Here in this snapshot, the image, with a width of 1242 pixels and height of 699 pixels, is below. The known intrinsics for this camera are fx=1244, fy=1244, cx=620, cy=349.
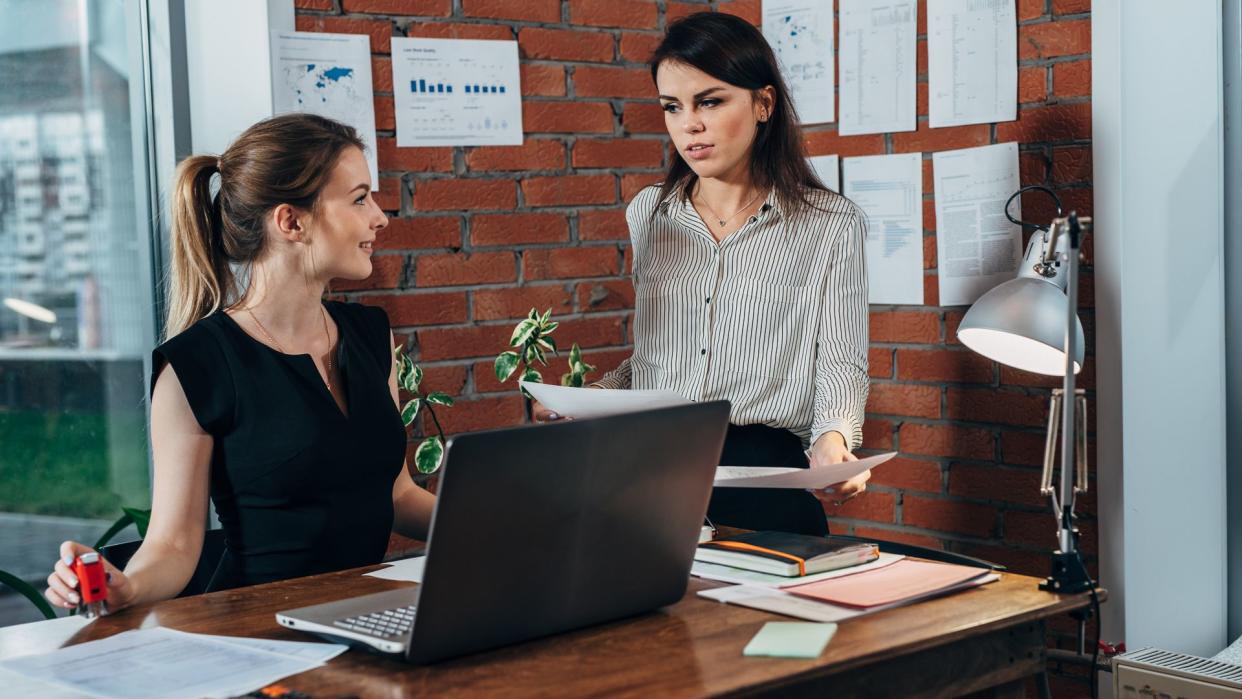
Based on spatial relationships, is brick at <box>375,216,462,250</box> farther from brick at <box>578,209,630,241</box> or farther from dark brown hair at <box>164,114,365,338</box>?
dark brown hair at <box>164,114,365,338</box>

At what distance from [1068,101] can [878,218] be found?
528 mm

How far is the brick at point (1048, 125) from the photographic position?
98.2 inches

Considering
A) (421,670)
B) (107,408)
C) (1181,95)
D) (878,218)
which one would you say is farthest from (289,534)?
(1181,95)

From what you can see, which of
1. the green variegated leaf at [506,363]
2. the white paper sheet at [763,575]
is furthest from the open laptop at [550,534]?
the green variegated leaf at [506,363]

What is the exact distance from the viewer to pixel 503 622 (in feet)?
4.20

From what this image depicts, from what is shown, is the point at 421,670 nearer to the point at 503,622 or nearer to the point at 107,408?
the point at 503,622

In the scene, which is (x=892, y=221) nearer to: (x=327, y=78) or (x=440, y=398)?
(x=440, y=398)

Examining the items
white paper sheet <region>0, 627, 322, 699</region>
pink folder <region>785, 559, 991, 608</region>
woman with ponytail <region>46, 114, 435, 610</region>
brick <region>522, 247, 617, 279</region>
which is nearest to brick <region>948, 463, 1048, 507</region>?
brick <region>522, 247, 617, 279</region>

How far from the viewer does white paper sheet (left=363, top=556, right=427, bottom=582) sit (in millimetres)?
1674

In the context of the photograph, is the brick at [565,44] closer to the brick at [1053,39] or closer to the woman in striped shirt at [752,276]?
the woman in striped shirt at [752,276]

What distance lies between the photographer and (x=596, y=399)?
5.56 ft

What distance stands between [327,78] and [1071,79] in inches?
60.7

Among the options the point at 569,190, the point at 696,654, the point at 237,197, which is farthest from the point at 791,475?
the point at 569,190

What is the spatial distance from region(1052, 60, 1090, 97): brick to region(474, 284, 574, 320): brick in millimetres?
1212
